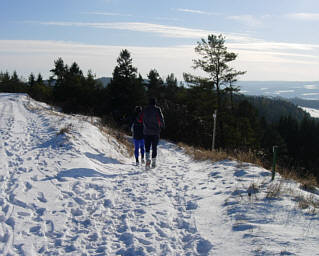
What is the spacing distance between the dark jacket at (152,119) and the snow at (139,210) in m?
1.29

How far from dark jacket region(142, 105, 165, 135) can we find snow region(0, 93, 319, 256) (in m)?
1.29

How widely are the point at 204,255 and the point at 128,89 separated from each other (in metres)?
30.7

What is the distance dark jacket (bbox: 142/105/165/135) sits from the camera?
835cm

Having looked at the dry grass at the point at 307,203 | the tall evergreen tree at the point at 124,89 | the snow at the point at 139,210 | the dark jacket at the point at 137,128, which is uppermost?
the tall evergreen tree at the point at 124,89

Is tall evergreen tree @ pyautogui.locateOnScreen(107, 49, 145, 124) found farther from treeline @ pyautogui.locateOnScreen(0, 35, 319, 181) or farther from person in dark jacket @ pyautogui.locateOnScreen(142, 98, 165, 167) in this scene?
person in dark jacket @ pyautogui.locateOnScreen(142, 98, 165, 167)

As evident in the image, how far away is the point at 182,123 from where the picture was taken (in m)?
30.0

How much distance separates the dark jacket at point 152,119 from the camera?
8352 mm

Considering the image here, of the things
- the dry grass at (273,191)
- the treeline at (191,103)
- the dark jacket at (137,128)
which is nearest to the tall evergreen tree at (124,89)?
the treeline at (191,103)

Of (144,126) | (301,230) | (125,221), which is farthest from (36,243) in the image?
(144,126)

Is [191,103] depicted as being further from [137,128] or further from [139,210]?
[139,210]

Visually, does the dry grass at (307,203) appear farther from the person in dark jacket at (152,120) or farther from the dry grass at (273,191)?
the person in dark jacket at (152,120)

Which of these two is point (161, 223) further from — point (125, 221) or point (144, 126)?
point (144, 126)

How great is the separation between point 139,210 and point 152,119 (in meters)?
3.84

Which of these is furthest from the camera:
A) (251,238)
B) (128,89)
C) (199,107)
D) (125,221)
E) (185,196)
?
(128,89)
